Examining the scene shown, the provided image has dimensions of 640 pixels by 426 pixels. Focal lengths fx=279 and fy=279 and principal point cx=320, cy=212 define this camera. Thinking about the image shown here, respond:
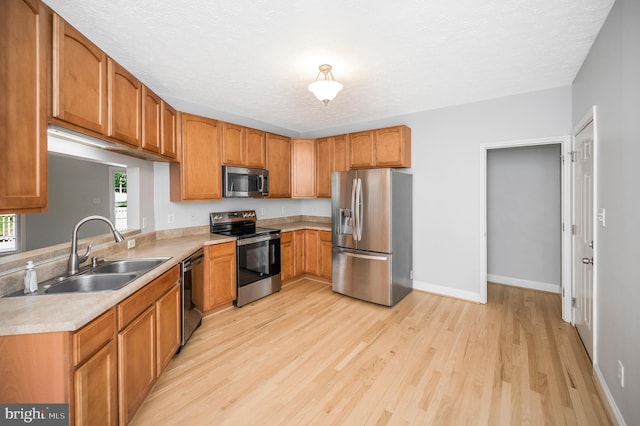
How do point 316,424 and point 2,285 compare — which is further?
point 316,424

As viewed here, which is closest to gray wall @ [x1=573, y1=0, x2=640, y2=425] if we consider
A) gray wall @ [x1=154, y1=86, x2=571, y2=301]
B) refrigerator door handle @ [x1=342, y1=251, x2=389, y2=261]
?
gray wall @ [x1=154, y1=86, x2=571, y2=301]

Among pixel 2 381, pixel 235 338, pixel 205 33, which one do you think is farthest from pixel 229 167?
pixel 2 381

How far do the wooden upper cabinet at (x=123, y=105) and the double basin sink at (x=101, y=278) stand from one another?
0.99 meters

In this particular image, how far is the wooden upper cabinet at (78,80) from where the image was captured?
155 cm

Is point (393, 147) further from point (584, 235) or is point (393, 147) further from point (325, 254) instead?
point (584, 235)

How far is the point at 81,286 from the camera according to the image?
189 cm

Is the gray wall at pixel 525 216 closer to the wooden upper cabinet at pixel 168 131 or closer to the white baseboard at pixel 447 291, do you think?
the white baseboard at pixel 447 291

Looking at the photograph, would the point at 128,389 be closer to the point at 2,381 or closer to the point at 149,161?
the point at 2,381

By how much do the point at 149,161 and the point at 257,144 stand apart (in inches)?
56.3

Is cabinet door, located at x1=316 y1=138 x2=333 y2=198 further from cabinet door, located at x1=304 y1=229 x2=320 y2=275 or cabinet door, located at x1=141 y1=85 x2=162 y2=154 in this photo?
cabinet door, located at x1=141 y1=85 x2=162 y2=154

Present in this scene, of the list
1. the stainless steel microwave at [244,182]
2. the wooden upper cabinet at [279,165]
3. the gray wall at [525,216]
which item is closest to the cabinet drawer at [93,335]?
the stainless steel microwave at [244,182]

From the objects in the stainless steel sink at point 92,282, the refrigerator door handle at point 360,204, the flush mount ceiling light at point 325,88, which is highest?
the flush mount ceiling light at point 325,88

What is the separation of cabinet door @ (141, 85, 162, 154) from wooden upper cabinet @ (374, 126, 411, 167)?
2.78 metres

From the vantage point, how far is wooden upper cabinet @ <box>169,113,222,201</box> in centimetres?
328
